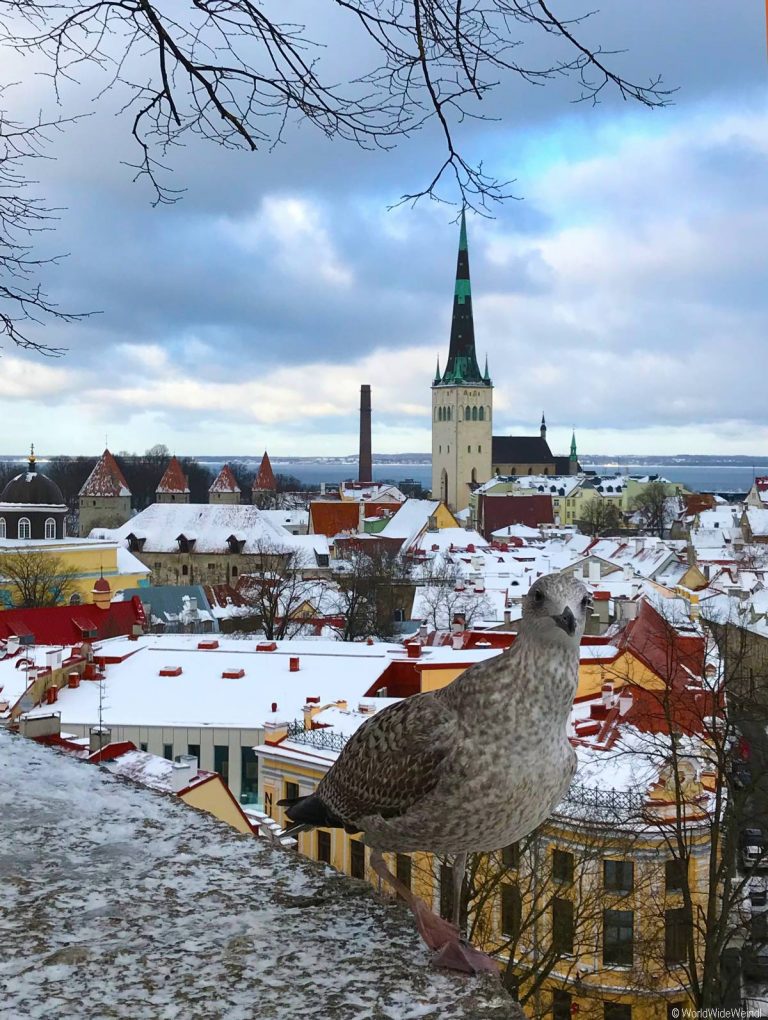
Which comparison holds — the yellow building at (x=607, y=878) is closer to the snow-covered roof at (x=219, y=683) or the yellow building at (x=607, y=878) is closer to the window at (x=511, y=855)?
the window at (x=511, y=855)

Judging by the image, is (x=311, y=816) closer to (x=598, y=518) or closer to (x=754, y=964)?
(x=754, y=964)

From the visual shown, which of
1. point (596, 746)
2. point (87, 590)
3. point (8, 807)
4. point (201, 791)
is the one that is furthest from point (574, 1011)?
point (87, 590)

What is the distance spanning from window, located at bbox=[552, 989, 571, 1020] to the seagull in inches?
453

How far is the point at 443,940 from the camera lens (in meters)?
2.52

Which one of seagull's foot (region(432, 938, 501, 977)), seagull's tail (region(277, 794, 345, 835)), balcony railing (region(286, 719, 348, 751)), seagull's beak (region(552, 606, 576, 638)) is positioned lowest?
balcony railing (region(286, 719, 348, 751))

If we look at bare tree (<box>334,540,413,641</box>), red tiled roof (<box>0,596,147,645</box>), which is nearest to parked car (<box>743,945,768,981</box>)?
red tiled roof (<box>0,596,147,645</box>)

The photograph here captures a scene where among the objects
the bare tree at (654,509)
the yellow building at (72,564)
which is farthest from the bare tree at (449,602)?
the bare tree at (654,509)

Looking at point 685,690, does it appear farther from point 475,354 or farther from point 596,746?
point 475,354

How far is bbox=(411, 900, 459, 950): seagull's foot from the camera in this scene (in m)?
2.52

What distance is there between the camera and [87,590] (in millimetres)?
44156

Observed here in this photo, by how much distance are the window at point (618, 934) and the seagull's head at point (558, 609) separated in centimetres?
1083

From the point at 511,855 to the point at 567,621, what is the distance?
1013 cm

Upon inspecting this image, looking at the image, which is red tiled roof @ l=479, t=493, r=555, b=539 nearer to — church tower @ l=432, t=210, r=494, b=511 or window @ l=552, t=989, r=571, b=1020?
church tower @ l=432, t=210, r=494, b=511

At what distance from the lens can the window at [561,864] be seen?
1235 centimetres
